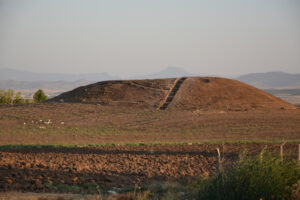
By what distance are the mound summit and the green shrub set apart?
29.6 m

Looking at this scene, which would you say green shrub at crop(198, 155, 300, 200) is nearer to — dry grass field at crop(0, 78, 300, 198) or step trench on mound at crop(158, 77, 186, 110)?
dry grass field at crop(0, 78, 300, 198)

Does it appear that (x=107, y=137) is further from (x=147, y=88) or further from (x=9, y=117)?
→ (x=147, y=88)

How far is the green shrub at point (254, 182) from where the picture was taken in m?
6.89

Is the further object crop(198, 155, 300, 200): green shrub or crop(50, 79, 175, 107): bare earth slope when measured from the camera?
crop(50, 79, 175, 107): bare earth slope

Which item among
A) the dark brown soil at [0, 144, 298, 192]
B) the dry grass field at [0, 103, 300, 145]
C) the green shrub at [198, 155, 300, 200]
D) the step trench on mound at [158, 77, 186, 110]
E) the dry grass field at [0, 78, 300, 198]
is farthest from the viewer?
the step trench on mound at [158, 77, 186, 110]

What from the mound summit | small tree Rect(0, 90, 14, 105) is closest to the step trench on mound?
the mound summit

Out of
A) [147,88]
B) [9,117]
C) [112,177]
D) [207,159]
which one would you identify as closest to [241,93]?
[147,88]

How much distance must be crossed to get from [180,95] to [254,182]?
3434 centimetres

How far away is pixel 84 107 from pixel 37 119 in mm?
6545

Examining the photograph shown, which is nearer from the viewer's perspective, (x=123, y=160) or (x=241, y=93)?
(x=123, y=160)

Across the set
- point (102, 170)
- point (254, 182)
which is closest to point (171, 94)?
point (102, 170)

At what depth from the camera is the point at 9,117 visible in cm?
3114

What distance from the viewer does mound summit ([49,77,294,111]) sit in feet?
126

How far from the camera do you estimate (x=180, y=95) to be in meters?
41.2
